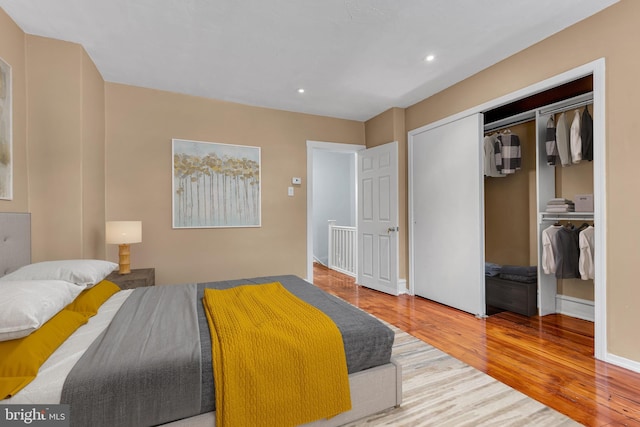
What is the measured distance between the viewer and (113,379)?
112cm

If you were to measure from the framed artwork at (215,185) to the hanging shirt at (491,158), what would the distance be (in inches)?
113

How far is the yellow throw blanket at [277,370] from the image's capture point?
4.05ft

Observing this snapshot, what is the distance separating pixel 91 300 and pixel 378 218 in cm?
335

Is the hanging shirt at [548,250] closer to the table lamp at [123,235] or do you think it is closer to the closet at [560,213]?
the closet at [560,213]

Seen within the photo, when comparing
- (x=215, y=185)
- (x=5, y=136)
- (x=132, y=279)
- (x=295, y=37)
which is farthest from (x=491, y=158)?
(x=5, y=136)

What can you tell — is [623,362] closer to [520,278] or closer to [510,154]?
[520,278]

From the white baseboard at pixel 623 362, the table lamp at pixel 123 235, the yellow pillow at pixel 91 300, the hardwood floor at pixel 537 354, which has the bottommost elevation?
the hardwood floor at pixel 537 354

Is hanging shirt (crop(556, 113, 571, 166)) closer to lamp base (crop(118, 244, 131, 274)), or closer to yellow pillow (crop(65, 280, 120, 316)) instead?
yellow pillow (crop(65, 280, 120, 316))

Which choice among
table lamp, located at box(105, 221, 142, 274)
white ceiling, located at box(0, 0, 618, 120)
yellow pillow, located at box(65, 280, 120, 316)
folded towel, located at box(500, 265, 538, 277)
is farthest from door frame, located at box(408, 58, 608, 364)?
table lamp, located at box(105, 221, 142, 274)

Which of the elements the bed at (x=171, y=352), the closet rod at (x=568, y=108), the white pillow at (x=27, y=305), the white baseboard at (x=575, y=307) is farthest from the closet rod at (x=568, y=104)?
the white pillow at (x=27, y=305)

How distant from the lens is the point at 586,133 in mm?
2828

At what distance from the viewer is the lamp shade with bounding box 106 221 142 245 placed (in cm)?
279

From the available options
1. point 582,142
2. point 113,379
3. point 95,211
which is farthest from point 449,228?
point 95,211

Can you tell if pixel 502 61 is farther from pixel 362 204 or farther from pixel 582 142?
pixel 362 204
